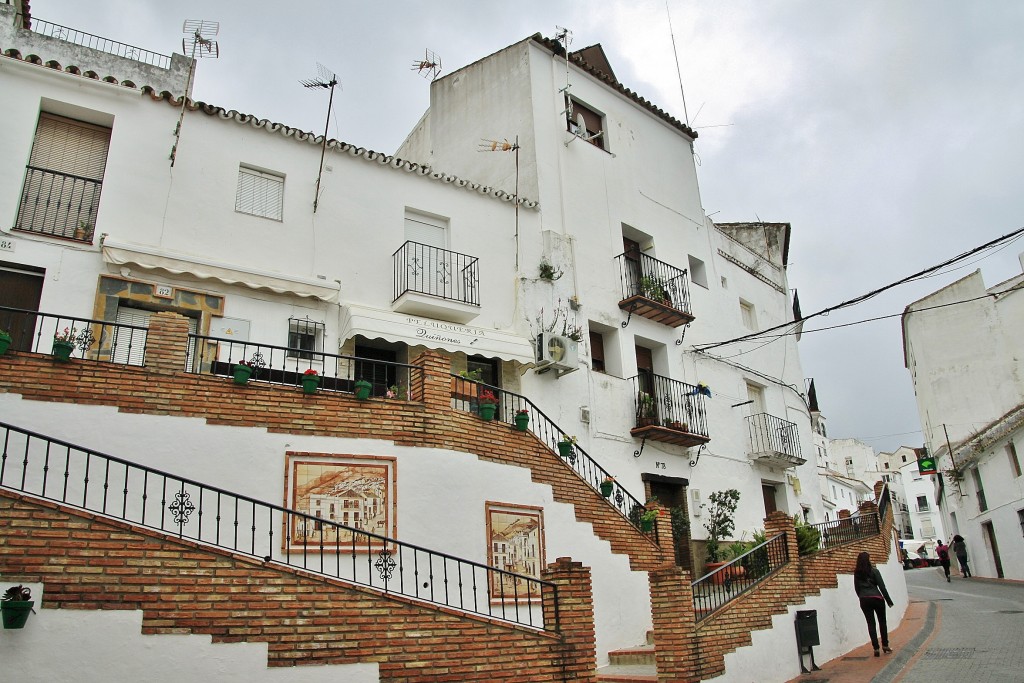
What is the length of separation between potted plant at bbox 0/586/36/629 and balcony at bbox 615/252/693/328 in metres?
13.2

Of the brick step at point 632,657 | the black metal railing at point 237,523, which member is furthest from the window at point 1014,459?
the black metal railing at point 237,523

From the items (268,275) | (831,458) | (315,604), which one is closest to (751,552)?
(315,604)

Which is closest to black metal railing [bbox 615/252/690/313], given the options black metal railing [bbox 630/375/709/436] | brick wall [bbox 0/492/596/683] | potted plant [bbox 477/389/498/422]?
black metal railing [bbox 630/375/709/436]

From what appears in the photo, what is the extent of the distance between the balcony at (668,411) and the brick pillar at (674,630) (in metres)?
6.40

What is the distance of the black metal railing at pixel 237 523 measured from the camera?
8750mm

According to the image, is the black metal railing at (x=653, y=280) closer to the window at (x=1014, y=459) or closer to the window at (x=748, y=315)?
the window at (x=748, y=315)

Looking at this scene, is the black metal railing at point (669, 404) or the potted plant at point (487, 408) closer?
the potted plant at point (487, 408)

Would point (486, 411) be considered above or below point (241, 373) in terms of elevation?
below

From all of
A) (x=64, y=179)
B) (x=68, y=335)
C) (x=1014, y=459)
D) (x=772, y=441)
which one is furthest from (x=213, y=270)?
(x=1014, y=459)

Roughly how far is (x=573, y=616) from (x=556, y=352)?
6.73m

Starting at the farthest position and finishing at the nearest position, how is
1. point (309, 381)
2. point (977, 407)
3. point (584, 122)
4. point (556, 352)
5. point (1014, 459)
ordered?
point (977, 407) < point (1014, 459) < point (584, 122) < point (556, 352) < point (309, 381)

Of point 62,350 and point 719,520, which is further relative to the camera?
point 719,520

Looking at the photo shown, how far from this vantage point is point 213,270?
12.3m

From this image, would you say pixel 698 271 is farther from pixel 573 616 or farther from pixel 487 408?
pixel 573 616
